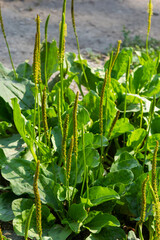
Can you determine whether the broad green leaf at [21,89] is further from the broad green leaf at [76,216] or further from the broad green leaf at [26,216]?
the broad green leaf at [76,216]

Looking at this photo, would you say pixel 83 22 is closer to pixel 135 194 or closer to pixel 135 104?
pixel 135 104

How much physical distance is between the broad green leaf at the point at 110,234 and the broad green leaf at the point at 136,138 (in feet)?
1.69

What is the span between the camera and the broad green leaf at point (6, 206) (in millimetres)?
1796

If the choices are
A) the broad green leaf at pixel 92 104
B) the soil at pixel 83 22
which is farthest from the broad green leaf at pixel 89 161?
the soil at pixel 83 22

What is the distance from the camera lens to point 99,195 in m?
1.73

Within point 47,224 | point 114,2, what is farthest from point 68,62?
point 114,2

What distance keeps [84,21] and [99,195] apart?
3.53m

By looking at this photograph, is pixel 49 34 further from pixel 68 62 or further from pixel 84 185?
pixel 84 185

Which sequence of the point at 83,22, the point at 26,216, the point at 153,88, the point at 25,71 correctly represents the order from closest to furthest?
the point at 26,216 < the point at 153,88 < the point at 25,71 < the point at 83,22

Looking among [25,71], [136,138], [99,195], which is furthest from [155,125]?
[25,71]

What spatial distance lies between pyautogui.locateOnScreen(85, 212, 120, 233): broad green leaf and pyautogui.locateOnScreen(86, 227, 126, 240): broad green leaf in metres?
0.03

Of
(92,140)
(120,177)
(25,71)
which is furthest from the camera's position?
(25,71)

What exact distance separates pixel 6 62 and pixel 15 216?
86.1 inches

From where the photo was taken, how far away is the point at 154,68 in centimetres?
250
